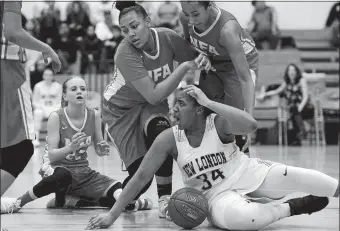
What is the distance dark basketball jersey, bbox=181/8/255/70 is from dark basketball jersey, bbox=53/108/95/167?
39.6 inches

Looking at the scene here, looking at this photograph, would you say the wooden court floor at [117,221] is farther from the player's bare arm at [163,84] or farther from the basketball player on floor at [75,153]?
the player's bare arm at [163,84]

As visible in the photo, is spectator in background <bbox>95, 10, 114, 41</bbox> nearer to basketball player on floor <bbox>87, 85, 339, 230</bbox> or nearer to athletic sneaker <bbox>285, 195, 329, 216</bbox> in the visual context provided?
basketball player on floor <bbox>87, 85, 339, 230</bbox>

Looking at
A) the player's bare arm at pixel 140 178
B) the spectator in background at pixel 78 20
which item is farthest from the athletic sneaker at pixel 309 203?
the spectator in background at pixel 78 20

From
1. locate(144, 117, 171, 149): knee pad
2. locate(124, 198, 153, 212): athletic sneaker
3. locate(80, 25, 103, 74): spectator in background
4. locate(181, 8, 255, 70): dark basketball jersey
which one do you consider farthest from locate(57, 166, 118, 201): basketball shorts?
locate(80, 25, 103, 74): spectator in background

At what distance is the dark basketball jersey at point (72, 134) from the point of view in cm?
436

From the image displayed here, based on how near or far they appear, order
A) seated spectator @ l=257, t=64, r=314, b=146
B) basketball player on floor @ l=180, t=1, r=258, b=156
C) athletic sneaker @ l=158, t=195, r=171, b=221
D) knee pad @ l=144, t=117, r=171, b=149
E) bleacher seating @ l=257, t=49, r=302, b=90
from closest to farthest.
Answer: basketball player on floor @ l=180, t=1, r=258, b=156
athletic sneaker @ l=158, t=195, r=171, b=221
knee pad @ l=144, t=117, r=171, b=149
seated spectator @ l=257, t=64, r=314, b=146
bleacher seating @ l=257, t=49, r=302, b=90

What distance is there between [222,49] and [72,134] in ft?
4.12

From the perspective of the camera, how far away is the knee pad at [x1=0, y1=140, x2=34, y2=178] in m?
3.27

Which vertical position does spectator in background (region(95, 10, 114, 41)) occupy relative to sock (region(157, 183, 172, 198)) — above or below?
above

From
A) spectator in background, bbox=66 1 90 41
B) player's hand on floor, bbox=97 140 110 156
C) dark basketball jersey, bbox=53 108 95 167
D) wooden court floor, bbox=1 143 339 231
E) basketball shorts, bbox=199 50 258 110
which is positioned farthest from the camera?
spectator in background, bbox=66 1 90 41

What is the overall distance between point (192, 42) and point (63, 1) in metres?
10.1

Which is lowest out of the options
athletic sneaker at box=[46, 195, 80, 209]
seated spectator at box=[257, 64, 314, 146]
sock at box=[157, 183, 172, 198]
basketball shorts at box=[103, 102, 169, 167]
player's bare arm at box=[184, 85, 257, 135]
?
seated spectator at box=[257, 64, 314, 146]

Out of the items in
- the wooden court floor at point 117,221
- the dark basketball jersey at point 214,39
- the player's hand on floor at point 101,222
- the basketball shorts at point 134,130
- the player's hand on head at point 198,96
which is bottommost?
the wooden court floor at point 117,221

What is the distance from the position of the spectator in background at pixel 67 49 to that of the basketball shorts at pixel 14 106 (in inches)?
357
